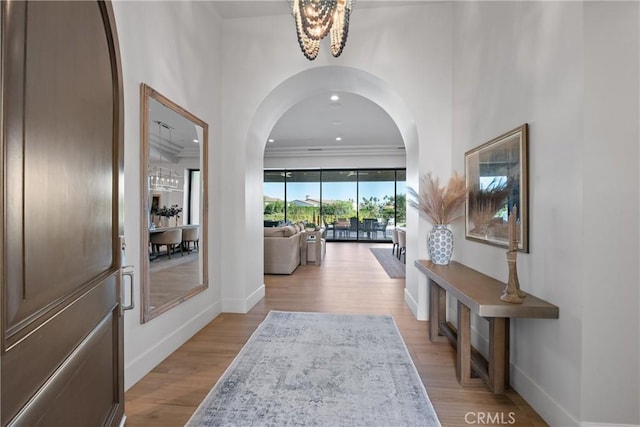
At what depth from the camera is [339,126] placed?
24.2 feet

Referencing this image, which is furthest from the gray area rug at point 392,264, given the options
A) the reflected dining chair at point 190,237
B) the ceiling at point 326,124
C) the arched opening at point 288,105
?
the reflected dining chair at point 190,237

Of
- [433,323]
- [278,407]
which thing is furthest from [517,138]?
[278,407]

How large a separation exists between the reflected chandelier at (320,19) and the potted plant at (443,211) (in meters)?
1.60

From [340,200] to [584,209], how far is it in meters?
9.82

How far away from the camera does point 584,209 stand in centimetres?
145

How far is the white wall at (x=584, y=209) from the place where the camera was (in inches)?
56.3

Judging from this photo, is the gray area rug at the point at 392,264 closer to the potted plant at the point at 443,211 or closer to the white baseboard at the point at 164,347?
the potted plant at the point at 443,211

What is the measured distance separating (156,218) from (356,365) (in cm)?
191

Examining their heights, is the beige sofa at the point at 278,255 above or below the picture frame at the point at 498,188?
below

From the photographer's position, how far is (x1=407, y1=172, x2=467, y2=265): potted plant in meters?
2.72

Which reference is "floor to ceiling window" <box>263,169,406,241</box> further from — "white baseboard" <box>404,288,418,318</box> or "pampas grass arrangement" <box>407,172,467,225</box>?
"pampas grass arrangement" <box>407,172,467,225</box>

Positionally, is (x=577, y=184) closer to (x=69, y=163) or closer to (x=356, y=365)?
(x=356, y=365)

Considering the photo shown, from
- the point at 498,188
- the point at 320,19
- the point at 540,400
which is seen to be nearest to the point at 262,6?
the point at 320,19

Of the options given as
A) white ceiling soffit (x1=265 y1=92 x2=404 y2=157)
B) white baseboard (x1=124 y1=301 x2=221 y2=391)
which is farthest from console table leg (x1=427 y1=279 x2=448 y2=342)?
white ceiling soffit (x1=265 y1=92 x2=404 y2=157)
